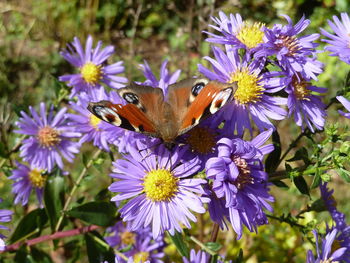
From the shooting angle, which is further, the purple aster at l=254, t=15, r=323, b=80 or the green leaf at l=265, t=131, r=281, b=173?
the green leaf at l=265, t=131, r=281, b=173

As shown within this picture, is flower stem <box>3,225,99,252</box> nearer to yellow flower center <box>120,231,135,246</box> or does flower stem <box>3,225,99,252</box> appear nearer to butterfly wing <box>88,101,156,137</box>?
yellow flower center <box>120,231,135,246</box>

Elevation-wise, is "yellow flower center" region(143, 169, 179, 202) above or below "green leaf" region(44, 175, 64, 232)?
above

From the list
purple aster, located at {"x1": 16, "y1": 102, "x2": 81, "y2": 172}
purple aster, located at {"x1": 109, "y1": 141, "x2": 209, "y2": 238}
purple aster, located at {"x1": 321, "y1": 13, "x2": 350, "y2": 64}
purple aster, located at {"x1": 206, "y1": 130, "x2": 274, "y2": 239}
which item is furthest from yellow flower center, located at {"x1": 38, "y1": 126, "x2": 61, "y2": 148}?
purple aster, located at {"x1": 321, "y1": 13, "x2": 350, "y2": 64}

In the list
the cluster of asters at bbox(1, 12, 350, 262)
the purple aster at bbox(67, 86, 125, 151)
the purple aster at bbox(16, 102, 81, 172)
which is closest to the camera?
the cluster of asters at bbox(1, 12, 350, 262)

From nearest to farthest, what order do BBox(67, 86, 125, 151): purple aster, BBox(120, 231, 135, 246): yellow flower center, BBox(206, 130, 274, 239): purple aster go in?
BBox(206, 130, 274, 239): purple aster, BBox(67, 86, 125, 151): purple aster, BBox(120, 231, 135, 246): yellow flower center

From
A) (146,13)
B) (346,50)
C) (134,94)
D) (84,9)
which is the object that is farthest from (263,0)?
(134,94)

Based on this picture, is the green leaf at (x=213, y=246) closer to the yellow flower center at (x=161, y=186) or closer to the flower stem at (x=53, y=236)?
the yellow flower center at (x=161, y=186)
